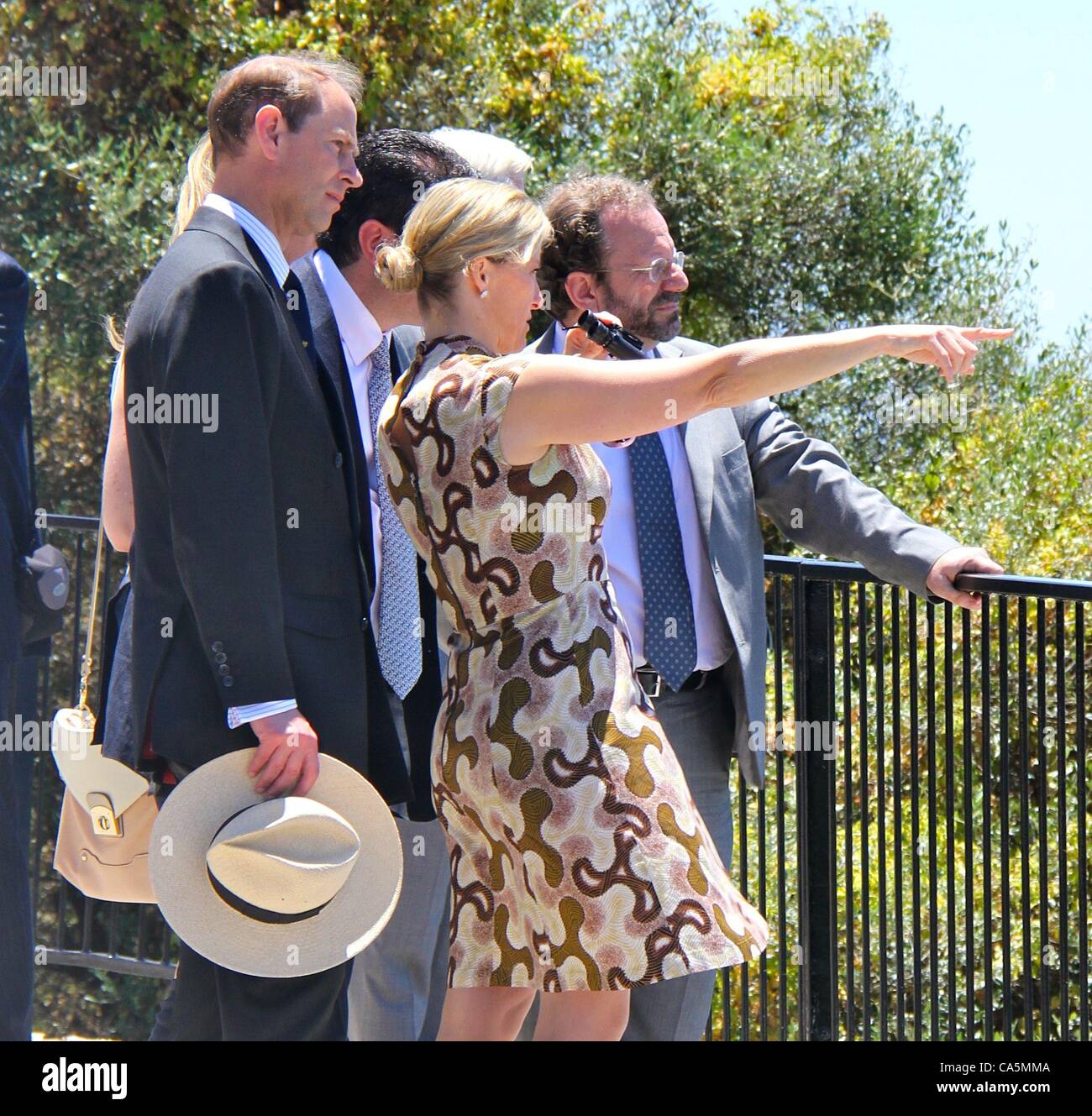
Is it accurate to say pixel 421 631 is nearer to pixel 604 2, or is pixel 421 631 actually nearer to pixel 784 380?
pixel 784 380

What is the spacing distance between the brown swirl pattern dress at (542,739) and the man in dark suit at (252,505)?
0.23 meters

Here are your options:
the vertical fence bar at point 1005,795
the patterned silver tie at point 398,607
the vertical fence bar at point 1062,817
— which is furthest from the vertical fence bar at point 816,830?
the patterned silver tie at point 398,607

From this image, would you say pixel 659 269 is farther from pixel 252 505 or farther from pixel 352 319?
pixel 252 505

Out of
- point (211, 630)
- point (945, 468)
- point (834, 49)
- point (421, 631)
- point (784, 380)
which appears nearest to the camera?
point (784, 380)

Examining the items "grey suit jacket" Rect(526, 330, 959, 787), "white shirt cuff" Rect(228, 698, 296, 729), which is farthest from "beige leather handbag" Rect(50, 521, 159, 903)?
"grey suit jacket" Rect(526, 330, 959, 787)

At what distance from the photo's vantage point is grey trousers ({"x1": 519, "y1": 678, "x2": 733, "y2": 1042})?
10.7ft

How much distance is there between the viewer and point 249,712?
8.20ft

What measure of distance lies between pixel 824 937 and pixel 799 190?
32.3 ft

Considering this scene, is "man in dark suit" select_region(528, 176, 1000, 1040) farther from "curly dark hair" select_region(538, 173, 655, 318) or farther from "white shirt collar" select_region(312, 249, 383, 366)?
"white shirt collar" select_region(312, 249, 383, 366)

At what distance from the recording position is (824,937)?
12.4 ft

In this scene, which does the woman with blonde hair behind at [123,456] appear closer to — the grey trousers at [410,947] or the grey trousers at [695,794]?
the grey trousers at [410,947]

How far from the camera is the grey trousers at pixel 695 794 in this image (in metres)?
3.25

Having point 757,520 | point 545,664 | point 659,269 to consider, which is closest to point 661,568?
point 757,520

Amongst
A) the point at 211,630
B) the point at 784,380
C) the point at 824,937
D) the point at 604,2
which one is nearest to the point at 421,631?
the point at 211,630
